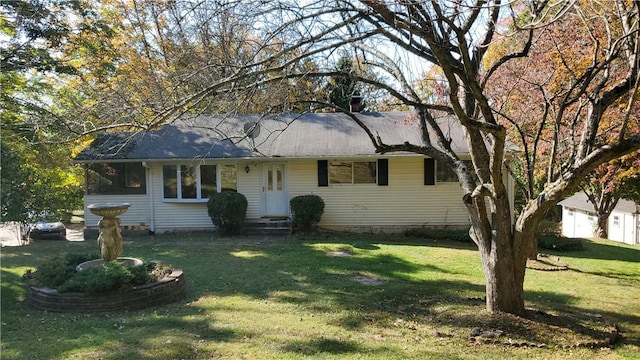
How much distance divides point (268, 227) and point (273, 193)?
129 centimetres

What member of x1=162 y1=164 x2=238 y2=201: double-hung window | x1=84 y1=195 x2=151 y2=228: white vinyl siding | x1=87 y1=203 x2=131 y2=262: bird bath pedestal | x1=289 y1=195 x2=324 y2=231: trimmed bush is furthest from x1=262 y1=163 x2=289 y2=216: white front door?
x1=87 y1=203 x2=131 y2=262: bird bath pedestal

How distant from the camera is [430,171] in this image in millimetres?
14734

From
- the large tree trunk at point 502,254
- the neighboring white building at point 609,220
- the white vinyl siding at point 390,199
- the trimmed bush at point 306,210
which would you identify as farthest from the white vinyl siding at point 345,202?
the neighboring white building at point 609,220

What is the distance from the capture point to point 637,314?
6.71 metres

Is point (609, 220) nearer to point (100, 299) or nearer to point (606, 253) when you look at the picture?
point (606, 253)

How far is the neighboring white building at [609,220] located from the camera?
26766mm

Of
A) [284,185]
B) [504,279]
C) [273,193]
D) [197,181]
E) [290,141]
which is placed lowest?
[504,279]

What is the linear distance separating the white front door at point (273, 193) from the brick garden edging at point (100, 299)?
836cm

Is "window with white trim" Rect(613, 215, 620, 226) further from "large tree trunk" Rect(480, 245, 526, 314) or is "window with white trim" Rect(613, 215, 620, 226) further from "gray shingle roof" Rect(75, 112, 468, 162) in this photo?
"large tree trunk" Rect(480, 245, 526, 314)

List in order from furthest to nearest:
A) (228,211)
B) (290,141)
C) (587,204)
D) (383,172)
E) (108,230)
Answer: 1. (587,204)
2. (290,141)
3. (383,172)
4. (228,211)
5. (108,230)

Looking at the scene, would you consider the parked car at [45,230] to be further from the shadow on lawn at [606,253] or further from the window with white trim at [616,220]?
the window with white trim at [616,220]

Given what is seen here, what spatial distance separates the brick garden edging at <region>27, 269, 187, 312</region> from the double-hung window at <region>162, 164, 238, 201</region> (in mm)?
8325

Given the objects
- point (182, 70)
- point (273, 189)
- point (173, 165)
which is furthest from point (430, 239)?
point (182, 70)

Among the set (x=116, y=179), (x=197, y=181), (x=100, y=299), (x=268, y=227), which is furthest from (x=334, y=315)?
(x=116, y=179)
